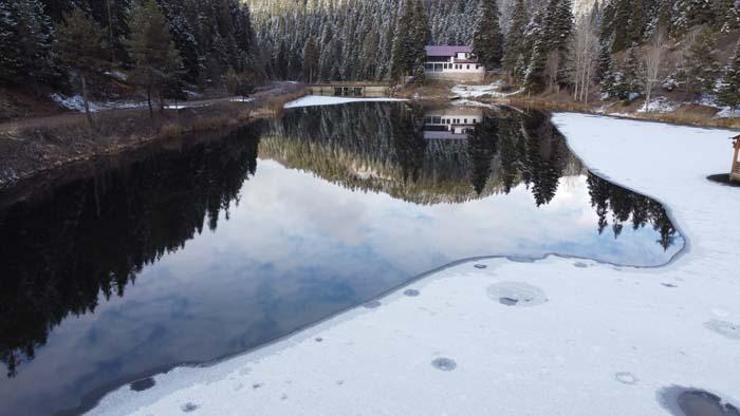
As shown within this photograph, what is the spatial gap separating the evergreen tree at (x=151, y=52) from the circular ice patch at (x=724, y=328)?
3767 cm

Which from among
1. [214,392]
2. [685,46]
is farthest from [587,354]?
[685,46]

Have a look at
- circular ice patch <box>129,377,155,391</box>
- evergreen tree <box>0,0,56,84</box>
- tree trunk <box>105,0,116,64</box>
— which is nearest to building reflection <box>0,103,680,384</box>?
circular ice patch <box>129,377,155,391</box>

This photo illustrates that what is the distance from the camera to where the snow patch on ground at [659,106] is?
48.7 metres

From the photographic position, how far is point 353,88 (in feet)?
348

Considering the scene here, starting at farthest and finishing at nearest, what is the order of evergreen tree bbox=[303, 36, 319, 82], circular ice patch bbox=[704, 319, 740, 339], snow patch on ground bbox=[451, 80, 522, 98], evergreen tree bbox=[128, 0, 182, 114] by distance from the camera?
evergreen tree bbox=[303, 36, 319, 82] < snow patch on ground bbox=[451, 80, 522, 98] < evergreen tree bbox=[128, 0, 182, 114] < circular ice patch bbox=[704, 319, 740, 339]

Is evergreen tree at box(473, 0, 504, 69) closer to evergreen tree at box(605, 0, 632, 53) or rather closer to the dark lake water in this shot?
evergreen tree at box(605, 0, 632, 53)

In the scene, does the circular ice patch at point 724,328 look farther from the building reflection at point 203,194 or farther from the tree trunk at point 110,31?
the tree trunk at point 110,31

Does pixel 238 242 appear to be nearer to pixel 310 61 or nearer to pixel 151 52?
pixel 151 52

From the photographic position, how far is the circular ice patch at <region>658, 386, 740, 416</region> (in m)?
6.30

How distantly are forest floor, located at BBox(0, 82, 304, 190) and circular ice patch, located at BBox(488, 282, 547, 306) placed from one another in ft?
72.4

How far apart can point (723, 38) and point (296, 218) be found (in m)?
60.4

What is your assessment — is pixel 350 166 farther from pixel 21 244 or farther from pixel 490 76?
pixel 490 76

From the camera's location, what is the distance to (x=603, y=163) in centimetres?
2511

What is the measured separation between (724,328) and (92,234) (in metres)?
17.1
